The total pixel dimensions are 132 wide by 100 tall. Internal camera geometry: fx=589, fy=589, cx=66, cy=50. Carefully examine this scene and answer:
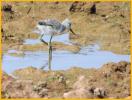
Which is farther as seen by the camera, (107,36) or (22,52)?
(107,36)

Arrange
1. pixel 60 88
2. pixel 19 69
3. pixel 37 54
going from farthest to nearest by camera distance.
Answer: pixel 37 54
pixel 19 69
pixel 60 88

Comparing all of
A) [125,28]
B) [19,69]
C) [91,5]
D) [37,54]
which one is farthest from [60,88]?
[91,5]

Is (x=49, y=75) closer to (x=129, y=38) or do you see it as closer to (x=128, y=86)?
(x=128, y=86)

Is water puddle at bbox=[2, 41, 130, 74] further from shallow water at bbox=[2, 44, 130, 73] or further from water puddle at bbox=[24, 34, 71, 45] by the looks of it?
water puddle at bbox=[24, 34, 71, 45]

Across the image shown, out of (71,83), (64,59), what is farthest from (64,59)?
(71,83)

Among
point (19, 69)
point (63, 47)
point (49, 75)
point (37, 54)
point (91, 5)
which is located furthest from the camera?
point (91, 5)

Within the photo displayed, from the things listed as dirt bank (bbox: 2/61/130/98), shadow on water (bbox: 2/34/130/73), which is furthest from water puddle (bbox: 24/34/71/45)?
dirt bank (bbox: 2/61/130/98)

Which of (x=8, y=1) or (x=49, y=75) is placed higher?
(x=8, y=1)
